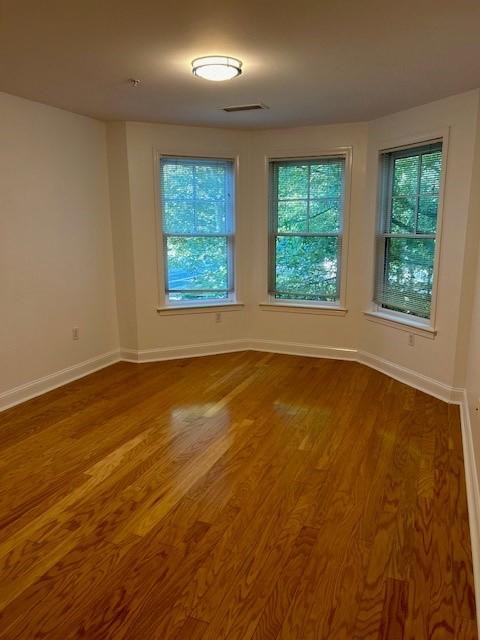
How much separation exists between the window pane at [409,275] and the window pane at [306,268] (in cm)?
59

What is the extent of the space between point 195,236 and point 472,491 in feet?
11.3

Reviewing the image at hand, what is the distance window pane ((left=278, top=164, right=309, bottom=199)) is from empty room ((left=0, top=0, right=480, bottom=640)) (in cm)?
3

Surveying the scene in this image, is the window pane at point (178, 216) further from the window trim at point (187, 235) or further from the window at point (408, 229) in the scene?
the window at point (408, 229)

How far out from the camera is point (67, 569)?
1946 mm

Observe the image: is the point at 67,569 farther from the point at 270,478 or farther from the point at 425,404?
the point at 425,404

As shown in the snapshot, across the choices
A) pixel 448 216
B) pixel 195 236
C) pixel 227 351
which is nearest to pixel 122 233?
pixel 195 236

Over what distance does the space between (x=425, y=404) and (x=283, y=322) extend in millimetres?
1868

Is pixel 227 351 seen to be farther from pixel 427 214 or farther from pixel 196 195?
pixel 427 214

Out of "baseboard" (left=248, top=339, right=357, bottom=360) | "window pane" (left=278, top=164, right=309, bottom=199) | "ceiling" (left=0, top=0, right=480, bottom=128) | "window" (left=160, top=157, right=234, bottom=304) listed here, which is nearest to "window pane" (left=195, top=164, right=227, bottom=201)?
"window" (left=160, top=157, right=234, bottom=304)

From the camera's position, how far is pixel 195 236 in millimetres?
4840

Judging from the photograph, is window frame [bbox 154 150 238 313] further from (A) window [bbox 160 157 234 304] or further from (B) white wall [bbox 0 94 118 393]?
(B) white wall [bbox 0 94 118 393]

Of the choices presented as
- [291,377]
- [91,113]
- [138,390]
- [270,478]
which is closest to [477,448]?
[270,478]

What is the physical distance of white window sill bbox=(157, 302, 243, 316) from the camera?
15.9 feet

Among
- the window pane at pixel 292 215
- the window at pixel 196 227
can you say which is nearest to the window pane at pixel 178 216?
the window at pixel 196 227
